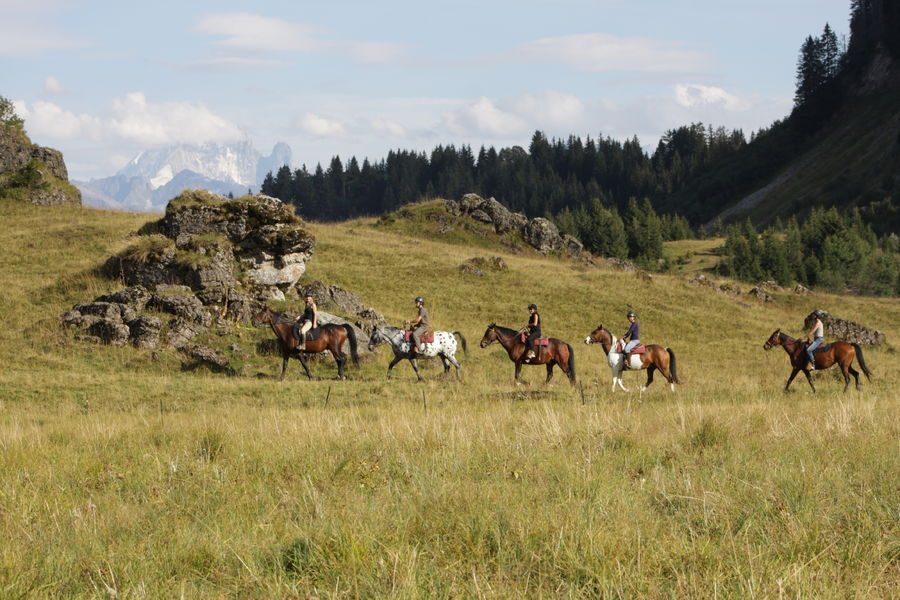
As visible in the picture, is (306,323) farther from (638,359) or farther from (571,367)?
(638,359)

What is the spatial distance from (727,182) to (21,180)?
129 m

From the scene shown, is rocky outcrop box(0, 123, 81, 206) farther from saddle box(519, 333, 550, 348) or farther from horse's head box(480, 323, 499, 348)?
saddle box(519, 333, 550, 348)

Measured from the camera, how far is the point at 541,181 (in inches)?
7234

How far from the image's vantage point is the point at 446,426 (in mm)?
11109

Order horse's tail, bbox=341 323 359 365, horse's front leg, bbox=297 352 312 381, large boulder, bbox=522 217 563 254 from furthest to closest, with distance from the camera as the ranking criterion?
large boulder, bbox=522 217 563 254
horse's tail, bbox=341 323 359 365
horse's front leg, bbox=297 352 312 381

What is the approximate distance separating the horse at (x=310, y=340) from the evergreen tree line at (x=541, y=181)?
14588 centimetres

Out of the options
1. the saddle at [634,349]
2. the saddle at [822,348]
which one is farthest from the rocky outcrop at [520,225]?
the saddle at [822,348]

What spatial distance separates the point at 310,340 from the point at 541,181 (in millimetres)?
161862

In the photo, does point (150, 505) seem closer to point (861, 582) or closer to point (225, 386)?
point (861, 582)

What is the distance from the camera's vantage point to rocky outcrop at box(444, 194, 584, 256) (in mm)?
65625

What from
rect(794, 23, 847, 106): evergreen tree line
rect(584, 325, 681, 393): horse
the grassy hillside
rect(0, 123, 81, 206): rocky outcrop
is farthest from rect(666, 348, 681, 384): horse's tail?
rect(794, 23, 847, 106): evergreen tree line

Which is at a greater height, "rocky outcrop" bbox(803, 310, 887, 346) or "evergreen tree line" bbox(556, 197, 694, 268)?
"evergreen tree line" bbox(556, 197, 694, 268)

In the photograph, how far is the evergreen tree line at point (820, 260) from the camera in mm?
70438

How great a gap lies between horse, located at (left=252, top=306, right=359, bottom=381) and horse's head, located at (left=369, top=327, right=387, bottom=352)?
1839mm
